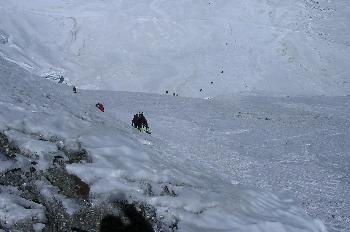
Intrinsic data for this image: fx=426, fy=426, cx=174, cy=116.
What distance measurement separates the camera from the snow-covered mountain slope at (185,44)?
37.9m

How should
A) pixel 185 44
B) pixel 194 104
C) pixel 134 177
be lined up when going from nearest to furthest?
pixel 134 177 < pixel 194 104 < pixel 185 44

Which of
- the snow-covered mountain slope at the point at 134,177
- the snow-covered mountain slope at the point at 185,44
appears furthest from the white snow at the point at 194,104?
the snow-covered mountain slope at the point at 185,44

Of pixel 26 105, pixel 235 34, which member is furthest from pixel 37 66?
pixel 26 105

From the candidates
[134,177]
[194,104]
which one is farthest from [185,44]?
[134,177]

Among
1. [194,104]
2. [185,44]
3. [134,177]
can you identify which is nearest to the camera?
[134,177]

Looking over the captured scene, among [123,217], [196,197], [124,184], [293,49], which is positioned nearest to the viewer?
[123,217]

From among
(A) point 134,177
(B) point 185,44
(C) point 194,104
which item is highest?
(B) point 185,44

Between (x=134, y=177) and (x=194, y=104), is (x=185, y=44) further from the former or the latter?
(x=134, y=177)

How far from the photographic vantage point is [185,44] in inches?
1700

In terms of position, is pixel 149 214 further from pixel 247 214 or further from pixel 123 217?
pixel 247 214

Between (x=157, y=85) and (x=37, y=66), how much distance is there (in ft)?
Result: 36.1

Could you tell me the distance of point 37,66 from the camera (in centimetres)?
3831

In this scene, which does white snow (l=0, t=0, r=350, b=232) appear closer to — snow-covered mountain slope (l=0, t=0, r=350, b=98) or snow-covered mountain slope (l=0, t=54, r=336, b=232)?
snow-covered mountain slope (l=0, t=54, r=336, b=232)

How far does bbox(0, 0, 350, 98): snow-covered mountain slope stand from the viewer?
3791cm
